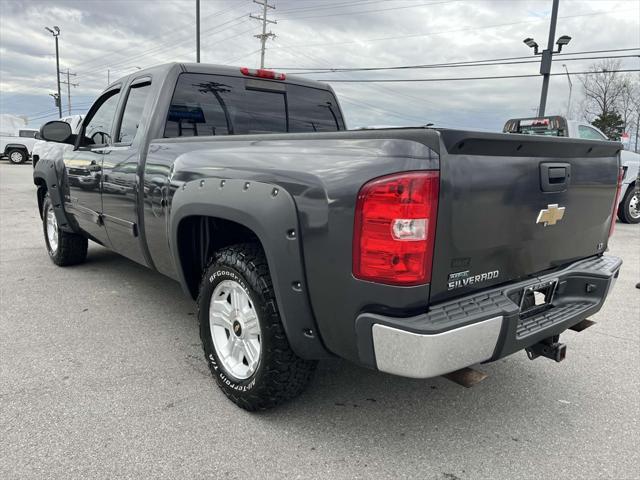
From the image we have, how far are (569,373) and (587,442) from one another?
2.78ft

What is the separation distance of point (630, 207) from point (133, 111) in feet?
35.5

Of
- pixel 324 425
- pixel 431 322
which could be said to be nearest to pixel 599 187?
pixel 431 322

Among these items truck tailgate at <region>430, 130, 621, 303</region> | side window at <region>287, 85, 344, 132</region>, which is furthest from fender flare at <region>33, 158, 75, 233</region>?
truck tailgate at <region>430, 130, 621, 303</region>

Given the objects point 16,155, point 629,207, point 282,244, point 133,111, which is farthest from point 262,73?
point 16,155

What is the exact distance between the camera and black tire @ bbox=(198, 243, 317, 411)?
2.35 m

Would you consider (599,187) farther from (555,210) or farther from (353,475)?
(353,475)

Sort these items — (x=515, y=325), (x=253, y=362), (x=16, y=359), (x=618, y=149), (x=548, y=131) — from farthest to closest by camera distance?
(x=548, y=131)
(x=16, y=359)
(x=618, y=149)
(x=253, y=362)
(x=515, y=325)

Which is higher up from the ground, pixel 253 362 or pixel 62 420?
pixel 253 362

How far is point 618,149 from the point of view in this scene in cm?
284

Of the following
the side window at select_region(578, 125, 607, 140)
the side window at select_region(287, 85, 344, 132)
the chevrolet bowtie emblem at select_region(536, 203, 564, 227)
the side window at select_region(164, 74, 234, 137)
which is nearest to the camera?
the chevrolet bowtie emblem at select_region(536, 203, 564, 227)

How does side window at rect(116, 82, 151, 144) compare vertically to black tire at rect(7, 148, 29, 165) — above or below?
above

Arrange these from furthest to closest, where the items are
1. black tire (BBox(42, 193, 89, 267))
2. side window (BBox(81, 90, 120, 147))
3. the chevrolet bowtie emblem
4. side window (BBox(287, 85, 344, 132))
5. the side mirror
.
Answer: black tire (BBox(42, 193, 89, 267)) < the side mirror < side window (BBox(81, 90, 120, 147)) < side window (BBox(287, 85, 344, 132)) < the chevrolet bowtie emblem

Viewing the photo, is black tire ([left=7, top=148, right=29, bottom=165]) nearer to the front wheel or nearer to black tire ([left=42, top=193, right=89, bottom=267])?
black tire ([left=42, top=193, right=89, bottom=267])

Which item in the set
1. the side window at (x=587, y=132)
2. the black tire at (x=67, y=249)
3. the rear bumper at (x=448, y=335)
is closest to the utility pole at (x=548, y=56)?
the side window at (x=587, y=132)
